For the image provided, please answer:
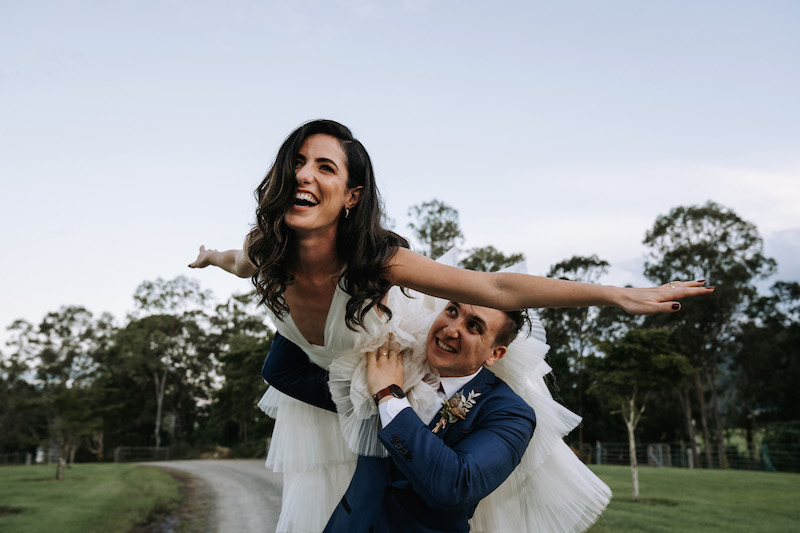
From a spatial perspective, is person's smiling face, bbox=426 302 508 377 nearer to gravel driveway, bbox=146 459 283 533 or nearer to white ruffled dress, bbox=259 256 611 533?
white ruffled dress, bbox=259 256 611 533

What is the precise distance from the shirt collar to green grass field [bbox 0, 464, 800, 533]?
27.0 feet

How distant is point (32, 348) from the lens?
52500mm

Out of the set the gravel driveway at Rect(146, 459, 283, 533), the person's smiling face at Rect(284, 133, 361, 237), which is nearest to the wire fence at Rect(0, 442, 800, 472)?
the gravel driveway at Rect(146, 459, 283, 533)

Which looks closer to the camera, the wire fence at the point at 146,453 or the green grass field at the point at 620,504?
the green grass field at the point at 620,504

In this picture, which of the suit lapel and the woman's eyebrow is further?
the suit lapel

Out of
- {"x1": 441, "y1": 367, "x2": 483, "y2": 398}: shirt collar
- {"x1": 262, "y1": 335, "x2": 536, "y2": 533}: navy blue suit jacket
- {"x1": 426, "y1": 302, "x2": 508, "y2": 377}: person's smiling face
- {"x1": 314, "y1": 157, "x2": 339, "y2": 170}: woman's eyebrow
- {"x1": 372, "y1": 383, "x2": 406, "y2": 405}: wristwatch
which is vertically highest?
{"x1": 314, "y1": 157, "x2": 339, "y2": 170}: woman's eyebrow


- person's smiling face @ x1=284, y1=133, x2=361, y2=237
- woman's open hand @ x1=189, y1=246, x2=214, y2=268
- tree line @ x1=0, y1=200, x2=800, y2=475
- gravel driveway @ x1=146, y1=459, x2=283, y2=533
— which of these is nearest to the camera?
person's smiling face @ x1=284, y1=133, x2=361, y2=237

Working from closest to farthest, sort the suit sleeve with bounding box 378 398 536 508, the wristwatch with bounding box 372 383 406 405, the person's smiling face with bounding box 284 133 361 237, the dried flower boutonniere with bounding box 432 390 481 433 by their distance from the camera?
the suit sleeve with bounding box 378 398 536 508
the person's smiling face with bounding box 284 133 361 237
the wristwatch with bounding box 372 383 406 405
the dried flower boutonniere with bounding box 432 390 481 433

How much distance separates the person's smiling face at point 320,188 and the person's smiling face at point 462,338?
706 millimetres

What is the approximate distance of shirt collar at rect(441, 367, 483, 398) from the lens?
114 inches

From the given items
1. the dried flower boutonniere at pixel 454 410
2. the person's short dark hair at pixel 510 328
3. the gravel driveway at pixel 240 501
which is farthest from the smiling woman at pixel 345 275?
the gravel driveway at pixel 240 501

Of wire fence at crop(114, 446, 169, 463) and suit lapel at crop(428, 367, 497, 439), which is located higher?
suit lapel at crop(428, 367, 497, 439)

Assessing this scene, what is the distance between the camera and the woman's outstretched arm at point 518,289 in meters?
2.20

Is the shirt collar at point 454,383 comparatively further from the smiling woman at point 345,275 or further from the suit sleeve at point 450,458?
the suit sleeve at point 450,458
